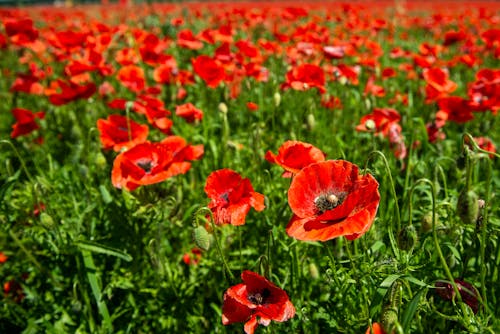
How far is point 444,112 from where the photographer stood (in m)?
2.36

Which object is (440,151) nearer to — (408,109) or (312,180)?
(408,109)

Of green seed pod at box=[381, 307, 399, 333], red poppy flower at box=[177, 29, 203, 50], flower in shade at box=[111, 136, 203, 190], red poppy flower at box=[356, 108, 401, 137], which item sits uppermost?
red poppy flower at box=[177, 29, 203, 50]

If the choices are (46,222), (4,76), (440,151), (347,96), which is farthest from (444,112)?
(4,76)

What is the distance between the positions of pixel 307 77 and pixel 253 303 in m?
1.50

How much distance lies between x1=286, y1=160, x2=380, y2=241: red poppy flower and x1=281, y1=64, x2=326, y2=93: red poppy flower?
42.7 inches

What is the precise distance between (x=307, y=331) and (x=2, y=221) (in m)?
1.63

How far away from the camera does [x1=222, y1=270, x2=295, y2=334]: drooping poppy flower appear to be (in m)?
1.31

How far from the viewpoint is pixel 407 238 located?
1.38 metres

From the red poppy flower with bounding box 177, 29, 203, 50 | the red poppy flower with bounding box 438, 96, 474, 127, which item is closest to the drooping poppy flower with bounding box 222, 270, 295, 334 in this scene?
the red poppy flower with bounding box 438, 96, 474, 127

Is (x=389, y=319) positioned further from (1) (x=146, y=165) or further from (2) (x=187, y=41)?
(2) (x=187, y=41)

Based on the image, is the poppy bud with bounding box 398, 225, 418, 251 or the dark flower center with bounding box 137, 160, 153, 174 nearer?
the poppy bud with bounding box 398, 225, 418, 251

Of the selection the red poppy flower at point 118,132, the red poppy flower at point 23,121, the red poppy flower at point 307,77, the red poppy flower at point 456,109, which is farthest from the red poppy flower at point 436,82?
the red poppy flower at point 23,121

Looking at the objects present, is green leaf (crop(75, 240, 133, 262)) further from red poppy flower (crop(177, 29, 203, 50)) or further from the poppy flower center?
red poppy flower (crop(177, 29, 203, 50))

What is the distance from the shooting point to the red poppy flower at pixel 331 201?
1146 mm
